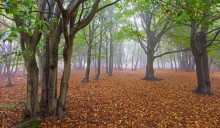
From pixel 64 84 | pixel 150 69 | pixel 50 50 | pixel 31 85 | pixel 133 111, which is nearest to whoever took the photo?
pixel 31 85

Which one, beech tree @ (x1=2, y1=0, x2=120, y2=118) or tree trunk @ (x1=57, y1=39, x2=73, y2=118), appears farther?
tree trunk @ (x1=57, y1=39, x2=73, y2=118)

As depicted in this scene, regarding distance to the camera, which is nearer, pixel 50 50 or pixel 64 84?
pixel 50 50

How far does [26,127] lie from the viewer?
6535 millimetres

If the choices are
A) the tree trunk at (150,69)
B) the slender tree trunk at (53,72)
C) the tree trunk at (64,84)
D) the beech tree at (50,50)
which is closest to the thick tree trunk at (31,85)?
the beech tree at (50,50)

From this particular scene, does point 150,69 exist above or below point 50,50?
below

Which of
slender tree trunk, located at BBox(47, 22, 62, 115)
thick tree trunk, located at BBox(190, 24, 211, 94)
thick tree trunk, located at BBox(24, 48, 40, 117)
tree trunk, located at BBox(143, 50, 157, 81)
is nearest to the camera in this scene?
thick tree trunk, located at BBox(24, 48, 40, 117)

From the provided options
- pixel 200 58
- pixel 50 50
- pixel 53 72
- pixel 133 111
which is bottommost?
pixel 133 111

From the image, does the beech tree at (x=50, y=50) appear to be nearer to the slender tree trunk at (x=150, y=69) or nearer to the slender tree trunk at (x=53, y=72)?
the slender tree trunk at (x=53, y=72)

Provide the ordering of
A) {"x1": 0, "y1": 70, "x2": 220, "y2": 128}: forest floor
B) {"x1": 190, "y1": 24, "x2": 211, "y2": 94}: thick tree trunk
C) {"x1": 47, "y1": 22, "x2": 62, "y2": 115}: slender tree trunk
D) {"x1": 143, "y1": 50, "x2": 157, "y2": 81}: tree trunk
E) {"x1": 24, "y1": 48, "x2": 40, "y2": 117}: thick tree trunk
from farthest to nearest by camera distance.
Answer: {"x1": 143, "y1": 50, "x2": 157, "y2": 81}: tree trunk < {"x1": 190, "y1": 24, "x2": 211, "y2": 94}: thick tree trunk < {"x1": 47, "y1": 22, "x2": 62, "y2": 115}: slender tree trunk < {"x1": 0, "y1": 70, "x2": 220, "y2": 128}: forest floor < {"x1": 24, "y1": 48, "x2": 40, "y2": 117}: thick tree trunk

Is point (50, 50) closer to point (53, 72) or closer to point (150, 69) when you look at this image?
point (53, 72)

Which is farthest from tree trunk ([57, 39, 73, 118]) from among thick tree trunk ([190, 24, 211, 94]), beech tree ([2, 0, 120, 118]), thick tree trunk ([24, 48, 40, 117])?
thick tree trunk ([190, 24, 211, 94])

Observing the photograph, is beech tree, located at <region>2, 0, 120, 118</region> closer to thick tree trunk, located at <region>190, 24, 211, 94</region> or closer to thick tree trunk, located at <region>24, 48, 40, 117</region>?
thick tree trunk, located at <region>24, 48, 40, 117</region>

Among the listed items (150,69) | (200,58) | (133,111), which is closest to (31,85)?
(133,111)

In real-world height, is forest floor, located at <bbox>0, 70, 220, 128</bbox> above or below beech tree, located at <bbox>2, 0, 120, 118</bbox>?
below
